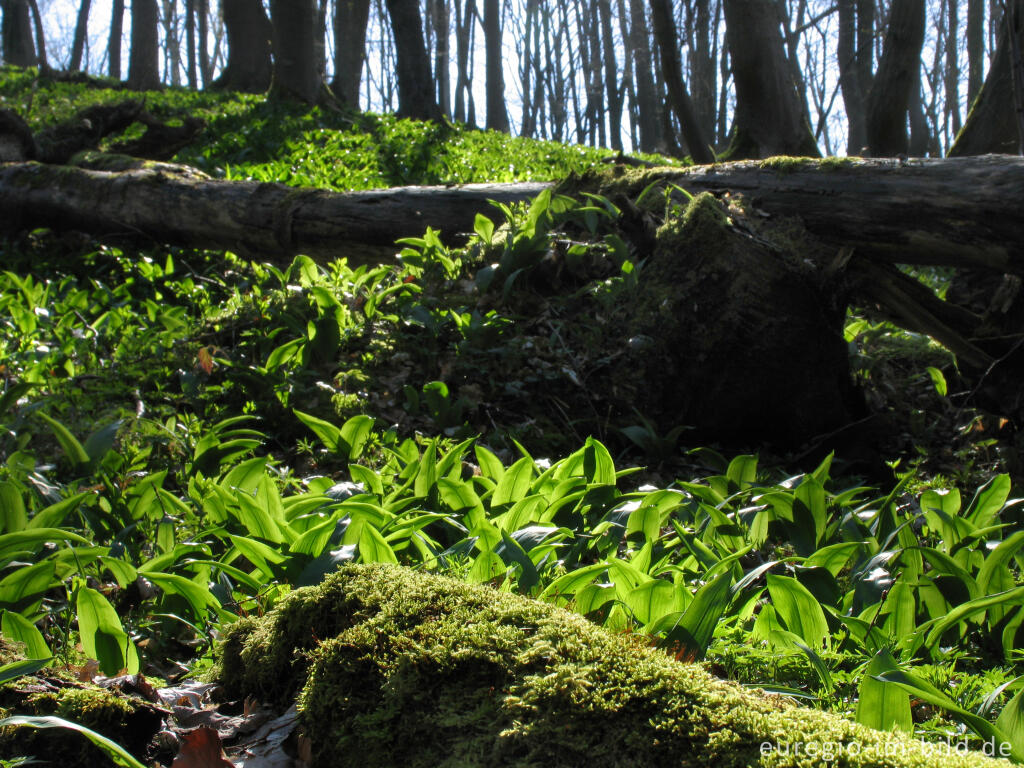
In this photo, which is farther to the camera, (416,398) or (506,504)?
(416,398)

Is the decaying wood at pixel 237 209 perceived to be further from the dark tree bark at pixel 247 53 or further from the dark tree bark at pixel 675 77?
the dark tree bark at pixel 247 53

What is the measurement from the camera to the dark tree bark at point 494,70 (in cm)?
2616

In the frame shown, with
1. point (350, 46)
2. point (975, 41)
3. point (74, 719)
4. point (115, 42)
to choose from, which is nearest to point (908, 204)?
point (74, 719)

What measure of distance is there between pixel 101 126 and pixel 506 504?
30.0 feet

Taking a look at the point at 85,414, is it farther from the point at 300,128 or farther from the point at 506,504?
the point at 300,128

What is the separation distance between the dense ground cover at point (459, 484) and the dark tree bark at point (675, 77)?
543 centimetres

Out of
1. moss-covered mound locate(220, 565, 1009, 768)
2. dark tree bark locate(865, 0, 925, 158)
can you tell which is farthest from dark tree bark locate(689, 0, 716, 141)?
moss-covered mound locate(220, 565, 1009, 768)

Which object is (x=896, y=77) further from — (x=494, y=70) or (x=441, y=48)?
(x=441, y=48)

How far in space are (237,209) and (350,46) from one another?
16.8 meters

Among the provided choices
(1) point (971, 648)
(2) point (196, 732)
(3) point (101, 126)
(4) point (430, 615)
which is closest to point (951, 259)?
(1) point (971, 648)

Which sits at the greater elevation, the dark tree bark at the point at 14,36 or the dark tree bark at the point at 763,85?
the dark tree bark at the point at 14,36

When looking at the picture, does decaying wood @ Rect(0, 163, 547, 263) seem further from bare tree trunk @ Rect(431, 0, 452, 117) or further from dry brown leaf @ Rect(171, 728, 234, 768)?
bare tree trunk @ Rect(431, 0, 452, 117)

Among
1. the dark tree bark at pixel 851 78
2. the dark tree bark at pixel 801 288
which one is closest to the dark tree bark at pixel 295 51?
the dark tree bark at pixel 801 288

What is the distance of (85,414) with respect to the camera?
12.5 ft
